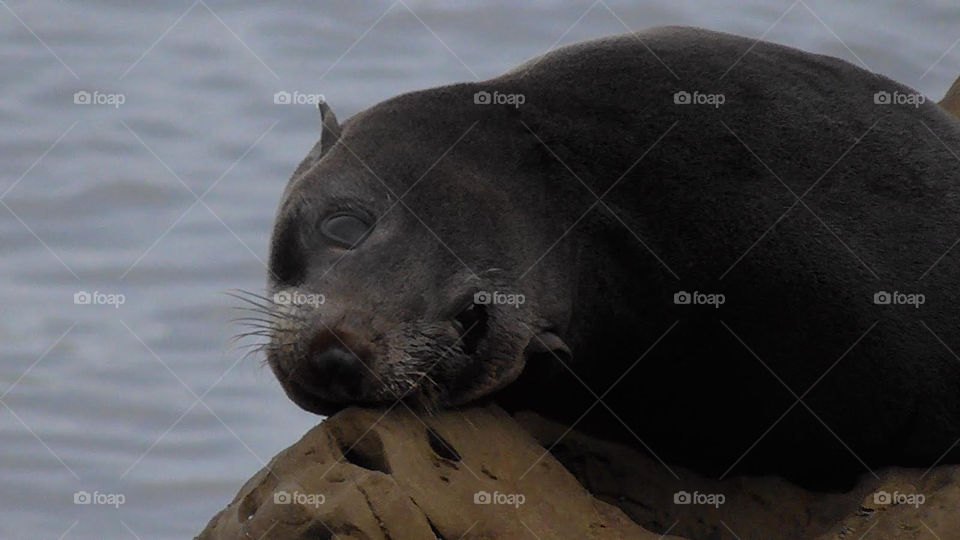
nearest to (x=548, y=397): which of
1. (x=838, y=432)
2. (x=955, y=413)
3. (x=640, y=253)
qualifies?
(x=640, y=253)

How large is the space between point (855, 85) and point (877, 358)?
1555 millimetres

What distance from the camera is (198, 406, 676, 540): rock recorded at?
682 centimetres

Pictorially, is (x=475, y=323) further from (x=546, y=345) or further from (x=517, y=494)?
(x=517, y=494)

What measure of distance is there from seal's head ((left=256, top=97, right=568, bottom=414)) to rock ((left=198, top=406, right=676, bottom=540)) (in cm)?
19

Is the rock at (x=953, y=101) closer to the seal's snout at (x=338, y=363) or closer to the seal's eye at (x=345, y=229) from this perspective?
the seal's eye at (x=345, y=229)

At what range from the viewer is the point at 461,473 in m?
7.38

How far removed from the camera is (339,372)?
7371 mm

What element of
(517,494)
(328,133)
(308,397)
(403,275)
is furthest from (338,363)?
(328,133)

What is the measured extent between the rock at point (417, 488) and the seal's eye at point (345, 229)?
818 millimetres

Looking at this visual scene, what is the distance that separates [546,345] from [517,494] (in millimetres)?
764

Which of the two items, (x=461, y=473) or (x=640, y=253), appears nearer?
(x=461, y=473)

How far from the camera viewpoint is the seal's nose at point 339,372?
24.0ft

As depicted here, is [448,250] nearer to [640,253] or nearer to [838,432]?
[640,253]

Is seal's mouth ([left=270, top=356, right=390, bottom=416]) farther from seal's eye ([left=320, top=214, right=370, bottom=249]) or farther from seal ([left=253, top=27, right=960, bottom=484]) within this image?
seal's eye ([left=320, top=214, right=370, bottom=249])
